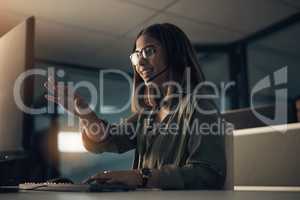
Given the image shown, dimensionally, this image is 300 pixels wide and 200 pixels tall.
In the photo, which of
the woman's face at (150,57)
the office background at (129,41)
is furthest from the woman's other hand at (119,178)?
the office background at (129,41)

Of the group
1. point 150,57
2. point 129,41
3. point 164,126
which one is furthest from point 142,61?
point 129,41

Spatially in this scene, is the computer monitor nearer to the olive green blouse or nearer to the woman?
the woman

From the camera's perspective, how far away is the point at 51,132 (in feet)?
13.8

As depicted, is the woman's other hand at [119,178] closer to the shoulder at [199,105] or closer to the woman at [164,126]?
the woman at [164,126]

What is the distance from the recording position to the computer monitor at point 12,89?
877 millimetres

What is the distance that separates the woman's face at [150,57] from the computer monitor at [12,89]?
0.55 m

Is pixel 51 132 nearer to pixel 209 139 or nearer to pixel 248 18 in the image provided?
pixel 248 18

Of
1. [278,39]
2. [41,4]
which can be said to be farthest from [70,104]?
[278,39]

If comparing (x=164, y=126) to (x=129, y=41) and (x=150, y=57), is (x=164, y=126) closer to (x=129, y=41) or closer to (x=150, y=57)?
(x=150, y=57)

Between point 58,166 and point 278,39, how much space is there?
2.84 metres

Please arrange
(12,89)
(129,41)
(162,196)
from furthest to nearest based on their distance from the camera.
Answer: (129,41) → (12,89) → (162,196)

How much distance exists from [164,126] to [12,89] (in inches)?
21.7

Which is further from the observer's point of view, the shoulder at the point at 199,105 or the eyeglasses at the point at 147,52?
the eyeglasses at the point at 147,52

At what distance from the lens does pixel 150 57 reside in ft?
4.58
